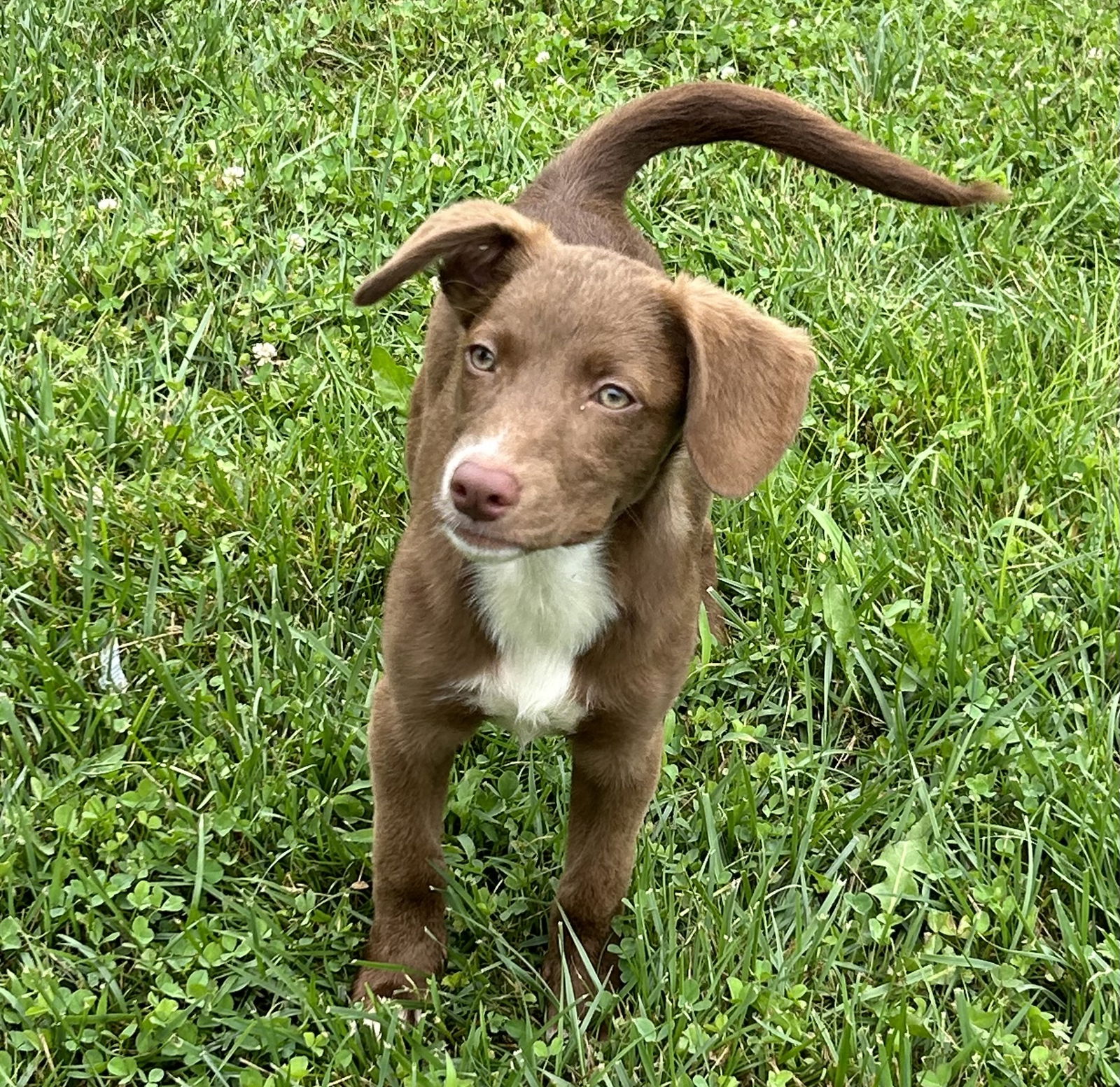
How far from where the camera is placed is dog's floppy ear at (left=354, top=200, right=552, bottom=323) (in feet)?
8.53

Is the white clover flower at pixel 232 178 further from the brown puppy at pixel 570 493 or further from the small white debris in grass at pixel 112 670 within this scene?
the small white debris in grass at pixel 112 670

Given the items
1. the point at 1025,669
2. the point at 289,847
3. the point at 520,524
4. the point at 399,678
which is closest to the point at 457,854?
the point at 289,847

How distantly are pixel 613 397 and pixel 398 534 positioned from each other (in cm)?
159

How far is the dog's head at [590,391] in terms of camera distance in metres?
2.39

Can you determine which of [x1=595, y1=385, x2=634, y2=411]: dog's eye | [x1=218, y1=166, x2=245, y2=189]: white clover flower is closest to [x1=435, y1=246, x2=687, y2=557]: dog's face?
[x1=595, y1=385, x2=634, y2=411]: dog's eye

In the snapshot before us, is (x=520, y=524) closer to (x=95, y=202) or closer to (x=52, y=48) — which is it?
(x=95, y=202)

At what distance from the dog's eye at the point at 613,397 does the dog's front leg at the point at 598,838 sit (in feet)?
2.17

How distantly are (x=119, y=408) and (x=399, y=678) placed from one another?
1.68 meters

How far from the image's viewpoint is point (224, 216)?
4789mm

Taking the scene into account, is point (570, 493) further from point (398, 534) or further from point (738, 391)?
point (398, 534)

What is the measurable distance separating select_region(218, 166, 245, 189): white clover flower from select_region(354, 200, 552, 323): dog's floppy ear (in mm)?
2309

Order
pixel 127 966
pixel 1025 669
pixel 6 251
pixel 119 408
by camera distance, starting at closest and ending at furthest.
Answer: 1. pixel 127 966
2. pixel 1025 669
3. pixel 119 408
4. pixel 6 251

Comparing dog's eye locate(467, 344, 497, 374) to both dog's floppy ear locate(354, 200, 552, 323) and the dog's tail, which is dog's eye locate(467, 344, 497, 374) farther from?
the dog's tail

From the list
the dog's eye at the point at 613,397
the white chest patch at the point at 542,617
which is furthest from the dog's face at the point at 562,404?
the white chest patch at the point at 542,617
